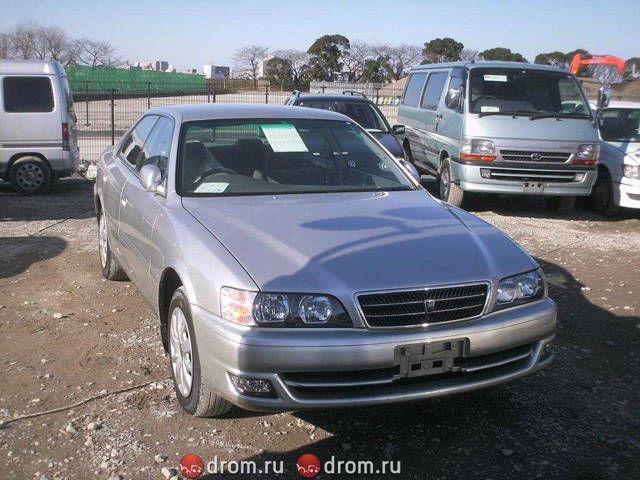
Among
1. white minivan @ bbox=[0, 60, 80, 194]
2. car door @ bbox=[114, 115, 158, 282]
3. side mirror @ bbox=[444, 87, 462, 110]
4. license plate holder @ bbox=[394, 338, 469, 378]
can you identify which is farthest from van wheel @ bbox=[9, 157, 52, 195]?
license plate holder @ bbox=[394, 338, 469, 378]

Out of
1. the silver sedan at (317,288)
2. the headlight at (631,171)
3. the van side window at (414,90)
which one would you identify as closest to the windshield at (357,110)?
the van side window at (414,90)

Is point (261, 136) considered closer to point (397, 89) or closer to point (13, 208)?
point (13, 208)

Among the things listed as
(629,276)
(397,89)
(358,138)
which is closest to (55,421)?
(358,138)

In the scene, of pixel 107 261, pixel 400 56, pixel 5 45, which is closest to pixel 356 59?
pixel 400 56

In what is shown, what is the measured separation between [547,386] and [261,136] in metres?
2.45

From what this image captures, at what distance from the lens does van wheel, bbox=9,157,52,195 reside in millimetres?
10766

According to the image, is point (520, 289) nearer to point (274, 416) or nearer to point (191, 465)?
point (274, 416)

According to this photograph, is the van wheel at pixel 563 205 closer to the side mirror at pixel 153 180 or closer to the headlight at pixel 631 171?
the headlight at pixel 631 171

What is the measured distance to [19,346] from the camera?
15.0 feet

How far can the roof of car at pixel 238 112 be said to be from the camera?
4.64 meters

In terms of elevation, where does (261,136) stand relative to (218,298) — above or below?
above

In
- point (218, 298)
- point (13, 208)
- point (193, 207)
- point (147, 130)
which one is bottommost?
point (13, 208)

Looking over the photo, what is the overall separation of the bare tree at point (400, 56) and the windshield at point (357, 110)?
45469mm

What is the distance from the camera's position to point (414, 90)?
12211 millimetres
